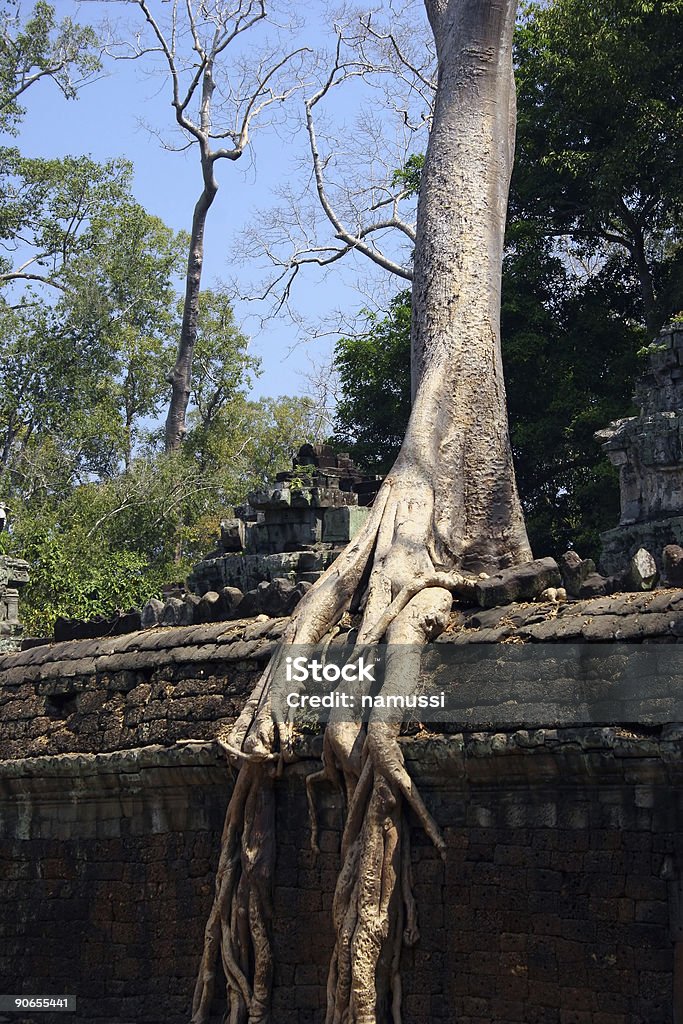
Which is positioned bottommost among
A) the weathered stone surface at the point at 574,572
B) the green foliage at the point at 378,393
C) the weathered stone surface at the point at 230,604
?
the weathered stone surface at the point at 574,572

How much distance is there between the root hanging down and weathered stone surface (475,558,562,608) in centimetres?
21

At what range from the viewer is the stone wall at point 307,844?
6051mm

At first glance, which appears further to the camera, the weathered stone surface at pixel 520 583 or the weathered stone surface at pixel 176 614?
the weathered stone surface at pixel 176 614

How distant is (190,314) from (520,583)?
673 inches

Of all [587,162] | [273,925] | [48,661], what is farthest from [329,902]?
[587,162]

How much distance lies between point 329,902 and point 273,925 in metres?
0.35

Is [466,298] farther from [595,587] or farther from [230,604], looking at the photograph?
[595,587]

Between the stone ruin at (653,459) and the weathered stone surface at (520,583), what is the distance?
17.4ft

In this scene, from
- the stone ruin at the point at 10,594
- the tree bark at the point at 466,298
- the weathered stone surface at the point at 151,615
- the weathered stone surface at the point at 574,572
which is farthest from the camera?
the stone ruin at the point at 10,594

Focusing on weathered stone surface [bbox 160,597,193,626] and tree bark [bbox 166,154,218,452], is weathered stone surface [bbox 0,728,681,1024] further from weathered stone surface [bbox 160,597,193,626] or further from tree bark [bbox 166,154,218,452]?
tree bark [bbox 166,154,218,452]

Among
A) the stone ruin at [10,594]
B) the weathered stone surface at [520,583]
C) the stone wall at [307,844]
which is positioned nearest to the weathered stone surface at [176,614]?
the stone wall at [307,844]

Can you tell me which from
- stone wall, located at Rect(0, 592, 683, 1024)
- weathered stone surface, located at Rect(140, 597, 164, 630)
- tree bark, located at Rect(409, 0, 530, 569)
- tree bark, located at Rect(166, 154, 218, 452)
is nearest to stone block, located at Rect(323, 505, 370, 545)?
tree bark, located at Rect(409, 0, 530, 569)

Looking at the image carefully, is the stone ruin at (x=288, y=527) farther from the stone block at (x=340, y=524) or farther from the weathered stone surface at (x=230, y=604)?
the weathered stone surface at (x=230, y=604)

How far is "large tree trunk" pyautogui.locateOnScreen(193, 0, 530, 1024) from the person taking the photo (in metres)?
6.59
